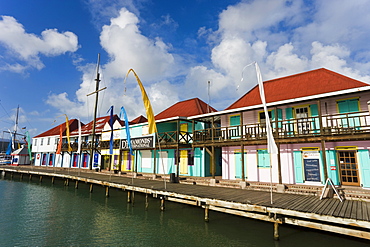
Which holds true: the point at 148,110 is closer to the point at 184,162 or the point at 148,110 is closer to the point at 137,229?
the point at 137,229

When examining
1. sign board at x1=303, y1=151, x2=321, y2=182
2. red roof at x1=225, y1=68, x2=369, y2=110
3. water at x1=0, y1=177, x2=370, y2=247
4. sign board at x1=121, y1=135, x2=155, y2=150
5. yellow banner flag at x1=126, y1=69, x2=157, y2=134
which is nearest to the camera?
water at x1=0, y1=177, x2=370, y2=247

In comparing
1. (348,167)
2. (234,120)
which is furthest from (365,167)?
(234,120)

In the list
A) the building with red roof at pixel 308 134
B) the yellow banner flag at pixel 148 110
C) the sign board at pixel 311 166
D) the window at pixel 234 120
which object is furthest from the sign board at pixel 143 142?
the sign board at pixel 311 166

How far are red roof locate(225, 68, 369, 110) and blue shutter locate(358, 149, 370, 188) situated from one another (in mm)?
4233

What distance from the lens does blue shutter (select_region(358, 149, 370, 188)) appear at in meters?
12.0

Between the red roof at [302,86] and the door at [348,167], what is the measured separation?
4.15m

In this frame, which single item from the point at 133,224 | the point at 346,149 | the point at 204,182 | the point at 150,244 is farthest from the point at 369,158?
the point at 133,224

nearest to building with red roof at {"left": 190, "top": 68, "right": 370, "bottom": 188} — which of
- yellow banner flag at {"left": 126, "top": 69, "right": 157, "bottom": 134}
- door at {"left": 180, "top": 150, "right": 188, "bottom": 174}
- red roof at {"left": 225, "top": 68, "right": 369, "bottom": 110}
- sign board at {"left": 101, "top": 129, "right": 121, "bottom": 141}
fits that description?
red roof at {"left": 225, "top": 68, "right": 369, "bottom": 110}

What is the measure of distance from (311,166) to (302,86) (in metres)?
6.06

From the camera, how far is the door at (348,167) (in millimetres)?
12430

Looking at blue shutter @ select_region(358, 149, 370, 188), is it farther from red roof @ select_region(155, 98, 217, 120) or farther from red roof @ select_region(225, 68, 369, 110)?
red roof @ select_region(155, 98, 217, 120)

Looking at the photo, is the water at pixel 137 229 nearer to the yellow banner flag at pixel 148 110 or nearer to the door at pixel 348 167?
the door at pixel 348 167

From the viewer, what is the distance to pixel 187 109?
24.0 m

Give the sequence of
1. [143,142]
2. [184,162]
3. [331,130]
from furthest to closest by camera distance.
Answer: [143,142] → [184,162] → [331,130]
